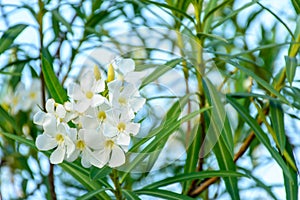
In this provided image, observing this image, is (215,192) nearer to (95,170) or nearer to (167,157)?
(167,157)

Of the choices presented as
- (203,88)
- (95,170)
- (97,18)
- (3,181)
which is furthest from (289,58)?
(3,181)

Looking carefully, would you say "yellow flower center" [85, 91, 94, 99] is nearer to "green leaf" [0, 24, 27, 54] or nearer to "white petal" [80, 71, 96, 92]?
"white petal" [80, 71, 96, 92]

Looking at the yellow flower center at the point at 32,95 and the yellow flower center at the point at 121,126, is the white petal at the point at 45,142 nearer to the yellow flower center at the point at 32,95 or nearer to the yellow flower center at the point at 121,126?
the yellow flower center at the point at 121,126

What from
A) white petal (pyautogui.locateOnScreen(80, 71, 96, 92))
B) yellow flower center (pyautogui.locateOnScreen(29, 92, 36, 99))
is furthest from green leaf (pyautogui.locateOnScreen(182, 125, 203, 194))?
yellow flower center (pyautogui.locateOnScreen(29, 92, 36, 99))

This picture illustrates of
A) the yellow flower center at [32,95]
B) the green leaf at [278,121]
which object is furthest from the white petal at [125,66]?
the yellow flower center at [32,95]

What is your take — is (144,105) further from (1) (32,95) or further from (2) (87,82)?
(1) (32,95)

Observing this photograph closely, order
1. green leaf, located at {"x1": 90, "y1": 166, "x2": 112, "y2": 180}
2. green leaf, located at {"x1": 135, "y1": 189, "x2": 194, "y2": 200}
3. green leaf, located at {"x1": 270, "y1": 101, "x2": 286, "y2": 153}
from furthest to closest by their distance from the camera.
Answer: green leaf, located at {"x1": 270, "y1": 101, "x2": 286, "y2": 153} < green leaf, located at {"x1": 135, "y1": 189, "x2": 194, "y2": 200} < green leaf, located at {"x1": 90, "y1": 166, "x2": 112, "y2": 180}
